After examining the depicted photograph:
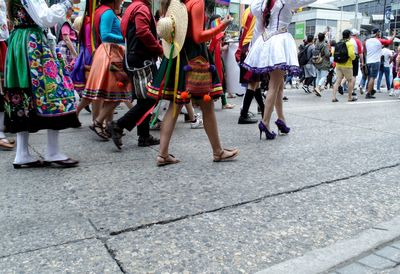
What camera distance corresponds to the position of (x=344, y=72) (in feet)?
33.5

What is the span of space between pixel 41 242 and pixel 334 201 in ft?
6.65

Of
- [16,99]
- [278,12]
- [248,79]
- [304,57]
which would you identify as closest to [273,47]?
[278,12]

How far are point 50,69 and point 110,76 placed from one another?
1319 millimetres

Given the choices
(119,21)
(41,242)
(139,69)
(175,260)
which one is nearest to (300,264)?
(175,260)

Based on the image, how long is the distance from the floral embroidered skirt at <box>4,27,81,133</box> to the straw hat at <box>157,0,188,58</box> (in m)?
1.01

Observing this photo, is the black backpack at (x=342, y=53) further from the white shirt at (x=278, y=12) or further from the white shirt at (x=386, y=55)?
the white shirt at (x=278, y=12)

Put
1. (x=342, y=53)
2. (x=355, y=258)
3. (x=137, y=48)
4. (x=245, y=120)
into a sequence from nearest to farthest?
(x=355, y=258) < (x=137, y=48) < (x=245, y=120) < (x=342, y=53)

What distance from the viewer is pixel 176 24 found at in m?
3.48

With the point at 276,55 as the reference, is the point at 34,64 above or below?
below

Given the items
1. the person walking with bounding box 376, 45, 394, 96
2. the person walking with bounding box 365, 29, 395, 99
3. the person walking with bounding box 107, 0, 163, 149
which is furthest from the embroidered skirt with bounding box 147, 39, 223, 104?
the person walking with bounding box 376, 45, 394, 96

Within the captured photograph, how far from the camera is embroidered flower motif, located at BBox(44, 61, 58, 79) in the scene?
11.5 feet

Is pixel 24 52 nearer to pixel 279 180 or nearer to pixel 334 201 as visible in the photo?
pixel 279 180

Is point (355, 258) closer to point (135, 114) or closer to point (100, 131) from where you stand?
point (135, 114)

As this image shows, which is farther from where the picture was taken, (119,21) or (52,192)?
(119,21)
